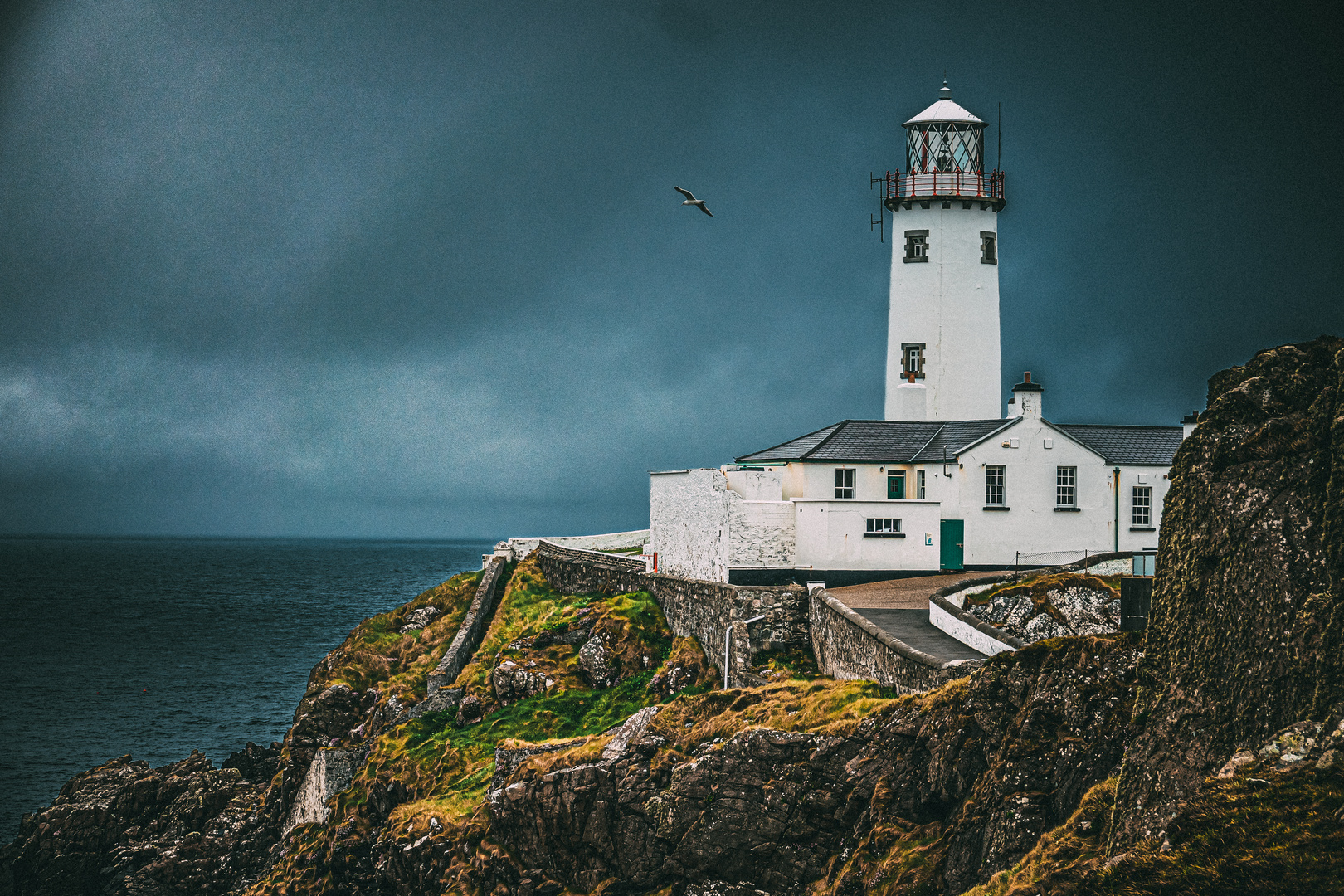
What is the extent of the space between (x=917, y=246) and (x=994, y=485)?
951 centimetres

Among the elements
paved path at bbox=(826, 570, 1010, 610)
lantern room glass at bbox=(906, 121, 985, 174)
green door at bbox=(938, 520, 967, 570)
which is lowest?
paved path at bbox=(826, 570, 1010, 610)

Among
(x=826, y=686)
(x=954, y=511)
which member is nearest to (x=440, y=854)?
(x=826, y=686)

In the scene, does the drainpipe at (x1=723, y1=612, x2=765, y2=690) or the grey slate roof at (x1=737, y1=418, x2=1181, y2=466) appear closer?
the drainpipe at (x1=723, y1=612, x2=765, y2=690)

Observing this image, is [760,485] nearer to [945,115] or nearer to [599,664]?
[599,664]

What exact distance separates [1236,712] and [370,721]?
28.6 metres

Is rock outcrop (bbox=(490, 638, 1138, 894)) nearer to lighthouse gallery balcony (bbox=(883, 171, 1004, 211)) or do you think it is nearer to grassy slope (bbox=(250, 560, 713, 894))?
grassy slope (bbox=(250, 560, 713, 894))

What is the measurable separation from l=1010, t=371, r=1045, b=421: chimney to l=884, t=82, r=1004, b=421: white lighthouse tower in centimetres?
486

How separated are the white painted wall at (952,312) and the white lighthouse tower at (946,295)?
3 centimetres

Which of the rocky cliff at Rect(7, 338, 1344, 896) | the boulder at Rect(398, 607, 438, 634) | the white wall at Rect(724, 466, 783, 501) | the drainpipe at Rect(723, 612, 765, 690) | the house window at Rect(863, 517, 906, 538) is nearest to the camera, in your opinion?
the rocky cliff at Rect(7, 338, 1344, 896)

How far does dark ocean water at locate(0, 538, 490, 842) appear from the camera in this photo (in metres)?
44.8

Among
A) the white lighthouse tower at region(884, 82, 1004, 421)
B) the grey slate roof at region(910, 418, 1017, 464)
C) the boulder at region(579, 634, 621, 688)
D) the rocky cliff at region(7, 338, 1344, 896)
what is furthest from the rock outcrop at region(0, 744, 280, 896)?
the white lighthouse tower at region(884, 82, 1004, 421)

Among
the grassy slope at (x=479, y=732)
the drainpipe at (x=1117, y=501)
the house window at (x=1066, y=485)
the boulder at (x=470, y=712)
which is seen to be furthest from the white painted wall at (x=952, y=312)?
the boulder at (x=470, y=712)

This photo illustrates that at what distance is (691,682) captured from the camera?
A: 29.2 metres

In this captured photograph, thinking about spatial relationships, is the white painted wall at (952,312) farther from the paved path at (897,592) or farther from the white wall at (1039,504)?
the paved path at (897,592)
